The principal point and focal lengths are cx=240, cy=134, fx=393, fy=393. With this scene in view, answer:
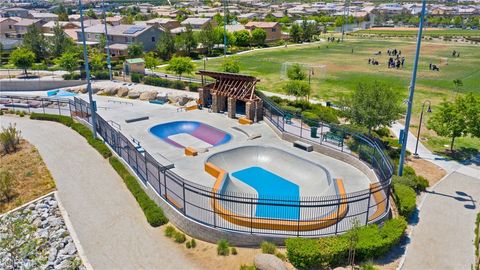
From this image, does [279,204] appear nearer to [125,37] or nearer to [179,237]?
[179,237]

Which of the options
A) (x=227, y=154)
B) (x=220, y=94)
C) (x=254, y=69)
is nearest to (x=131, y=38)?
(x=254, y=69)

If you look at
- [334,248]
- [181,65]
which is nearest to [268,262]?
[334,248]

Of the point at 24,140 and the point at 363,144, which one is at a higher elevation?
the point at 363,144

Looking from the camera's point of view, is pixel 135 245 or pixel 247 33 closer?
pixel 135 245

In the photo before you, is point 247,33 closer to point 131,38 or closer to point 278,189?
point 131,38

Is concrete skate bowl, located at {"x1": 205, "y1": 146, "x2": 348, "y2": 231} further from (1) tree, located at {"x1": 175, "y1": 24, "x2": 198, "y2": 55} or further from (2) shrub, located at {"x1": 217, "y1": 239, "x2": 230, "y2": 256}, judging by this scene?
(1) tree, located at {"x1": 175, "y1": 24, "x2": 198, "y2": 55}
